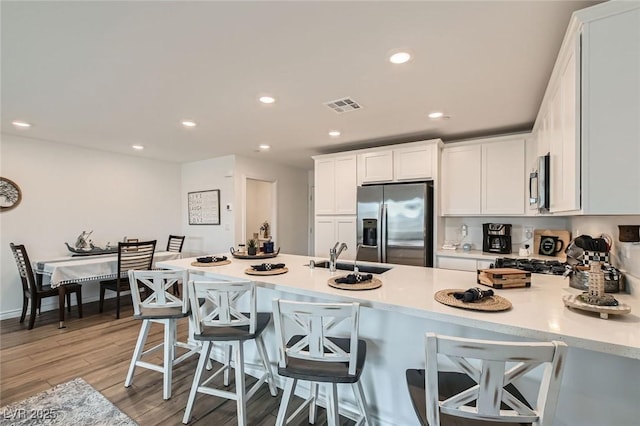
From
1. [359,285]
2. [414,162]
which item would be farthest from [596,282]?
[414,162]

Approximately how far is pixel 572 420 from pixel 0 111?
193 inches

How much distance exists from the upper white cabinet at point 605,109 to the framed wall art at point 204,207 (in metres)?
4.85

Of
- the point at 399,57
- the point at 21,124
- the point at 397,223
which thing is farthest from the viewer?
the point at 397,223

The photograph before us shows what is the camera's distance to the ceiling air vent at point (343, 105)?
266 cm

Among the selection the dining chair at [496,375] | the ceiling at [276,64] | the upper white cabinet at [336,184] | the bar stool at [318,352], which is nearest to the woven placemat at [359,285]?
the bar stool at [318,352]

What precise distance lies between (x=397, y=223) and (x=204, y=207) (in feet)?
11.5

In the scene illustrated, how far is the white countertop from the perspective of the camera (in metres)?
1.06

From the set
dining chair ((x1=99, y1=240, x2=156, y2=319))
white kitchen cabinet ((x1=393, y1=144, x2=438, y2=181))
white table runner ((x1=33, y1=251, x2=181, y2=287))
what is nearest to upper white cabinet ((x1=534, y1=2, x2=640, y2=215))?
white kitchen cabinet ((x1=393, y1=144, x2=438, y2=181))

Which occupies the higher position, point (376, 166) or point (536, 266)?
point (376, 166)

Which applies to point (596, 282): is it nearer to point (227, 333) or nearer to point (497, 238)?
point (227, 333)

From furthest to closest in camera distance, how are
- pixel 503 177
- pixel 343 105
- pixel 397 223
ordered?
1. pixel 397 223
2. pixel 503 177
3. pixel 343 105

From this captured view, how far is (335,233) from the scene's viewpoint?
444 centimetres

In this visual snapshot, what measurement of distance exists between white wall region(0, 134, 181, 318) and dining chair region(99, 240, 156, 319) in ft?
2.79

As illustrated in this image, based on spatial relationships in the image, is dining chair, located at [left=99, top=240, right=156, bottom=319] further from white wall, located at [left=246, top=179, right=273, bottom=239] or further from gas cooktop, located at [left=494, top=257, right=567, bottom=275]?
gas cooktop, located at [left=494, top=257, right=567, bottom=275]
